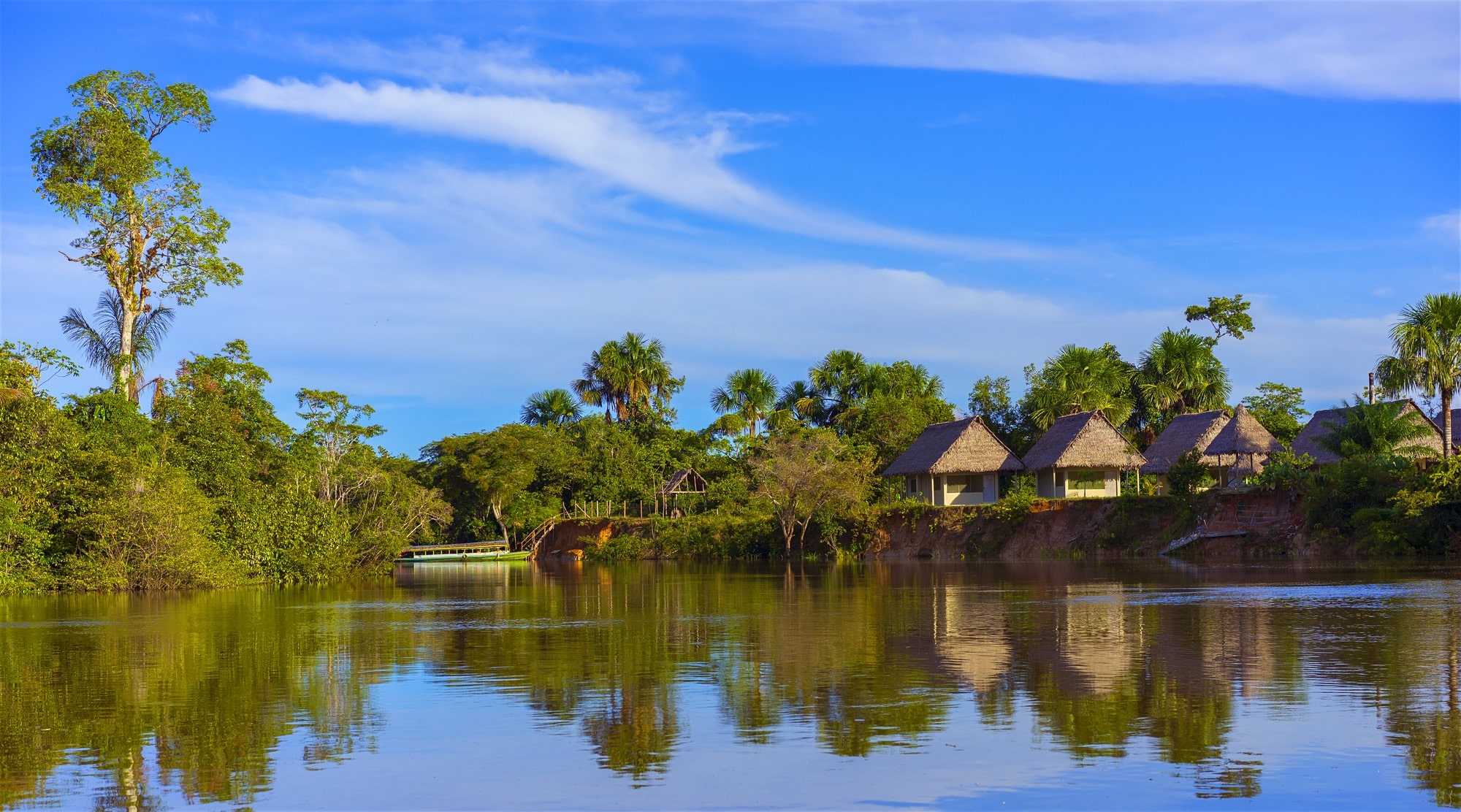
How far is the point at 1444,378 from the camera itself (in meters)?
40.2

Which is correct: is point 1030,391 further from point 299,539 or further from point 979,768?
point 979,768

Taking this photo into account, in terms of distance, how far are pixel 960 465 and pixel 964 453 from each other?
2.12 ft

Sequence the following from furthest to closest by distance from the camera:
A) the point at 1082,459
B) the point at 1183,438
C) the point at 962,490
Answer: the point at 962,490, the point at 1183,438, the point at 1082,459

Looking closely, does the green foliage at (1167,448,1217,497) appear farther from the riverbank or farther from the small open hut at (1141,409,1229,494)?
the small open hut at (1141,409,1229,494)

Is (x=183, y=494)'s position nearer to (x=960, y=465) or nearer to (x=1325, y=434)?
(x=960, y=465)

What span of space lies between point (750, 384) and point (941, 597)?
47.8m

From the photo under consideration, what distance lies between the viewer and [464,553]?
228 ft

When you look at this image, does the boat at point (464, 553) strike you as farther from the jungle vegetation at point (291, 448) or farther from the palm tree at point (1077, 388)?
the palm tree at point (1077, 388)

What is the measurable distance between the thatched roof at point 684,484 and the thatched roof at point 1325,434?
30400 mm

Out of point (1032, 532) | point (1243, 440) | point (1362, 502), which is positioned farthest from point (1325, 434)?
point (1032, 532)

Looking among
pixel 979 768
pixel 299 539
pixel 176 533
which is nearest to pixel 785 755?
pixel 979 768

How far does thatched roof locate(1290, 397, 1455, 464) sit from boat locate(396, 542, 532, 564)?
38.6 m

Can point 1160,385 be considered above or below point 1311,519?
above

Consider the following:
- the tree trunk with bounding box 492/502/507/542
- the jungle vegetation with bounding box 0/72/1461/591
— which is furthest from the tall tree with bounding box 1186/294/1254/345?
the tree trunk with bounding box 492/502/507/542
